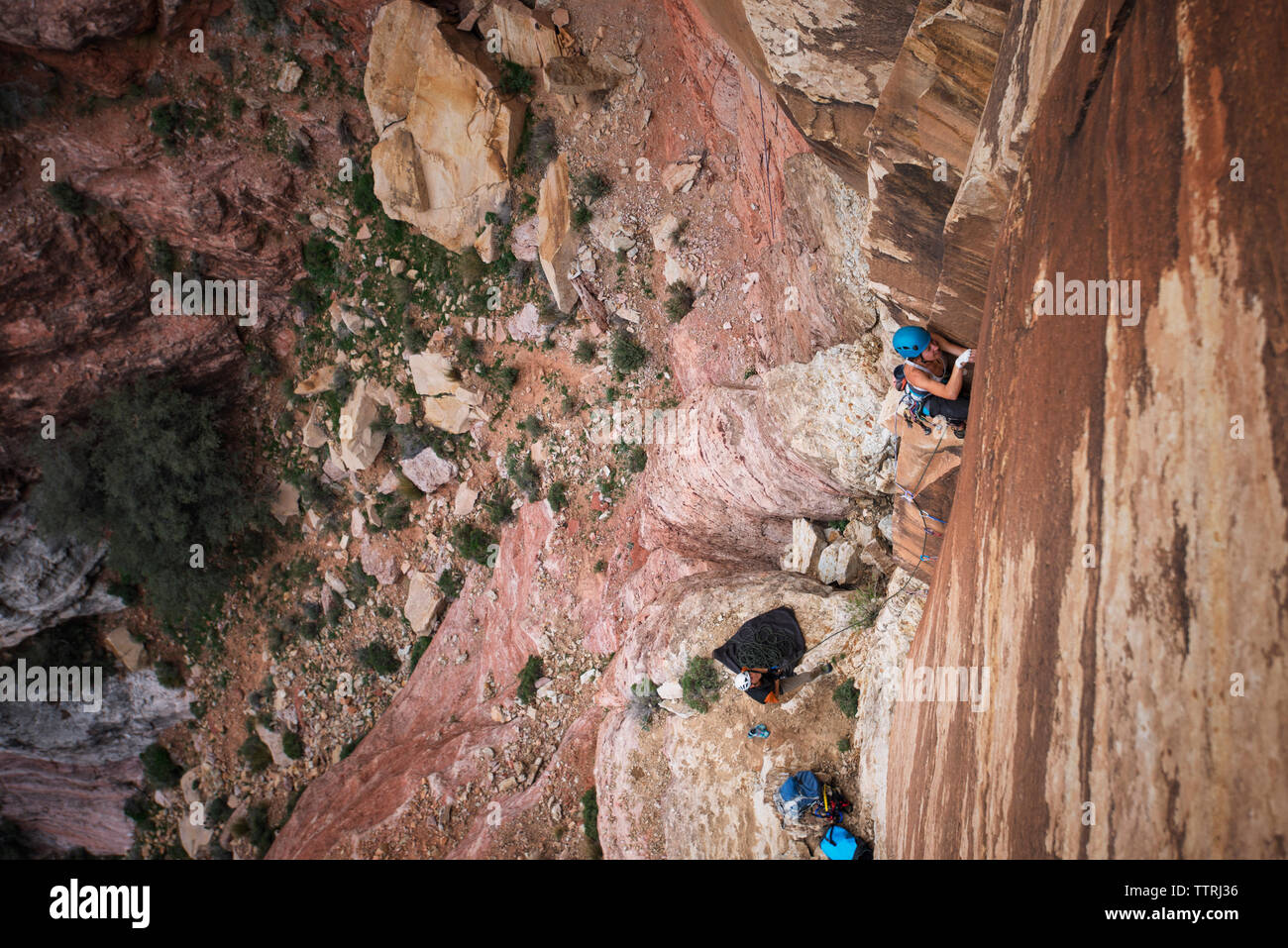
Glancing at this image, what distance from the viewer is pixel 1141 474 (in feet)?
10.8

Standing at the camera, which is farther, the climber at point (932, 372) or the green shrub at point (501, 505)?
the green shrub at point (501, 505)

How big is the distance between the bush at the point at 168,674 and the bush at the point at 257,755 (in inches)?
88.4

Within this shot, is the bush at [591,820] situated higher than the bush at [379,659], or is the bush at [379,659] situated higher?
the bush at [379,659]

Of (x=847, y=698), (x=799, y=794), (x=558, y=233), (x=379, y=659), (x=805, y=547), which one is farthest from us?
(x=379, y=659)

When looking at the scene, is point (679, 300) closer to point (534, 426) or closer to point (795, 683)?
point (534, 426)

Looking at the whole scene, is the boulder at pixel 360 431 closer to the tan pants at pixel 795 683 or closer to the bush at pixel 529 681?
the bush at pixel 529 681

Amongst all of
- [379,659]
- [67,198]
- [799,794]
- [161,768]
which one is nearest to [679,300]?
[799,794]

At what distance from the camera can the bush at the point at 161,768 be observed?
16.2 m

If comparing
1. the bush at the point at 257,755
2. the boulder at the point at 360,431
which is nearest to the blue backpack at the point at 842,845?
the boulder at the point at 360,431

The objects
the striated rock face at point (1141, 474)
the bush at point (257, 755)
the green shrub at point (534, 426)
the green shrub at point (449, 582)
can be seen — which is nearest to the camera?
the striated rock face at point (1141, 474)

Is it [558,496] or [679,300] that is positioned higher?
[679,300]

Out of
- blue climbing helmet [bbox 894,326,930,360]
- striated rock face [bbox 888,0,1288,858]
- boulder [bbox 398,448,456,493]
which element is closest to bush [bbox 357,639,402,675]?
boulder [bbox 398,448,456,493]

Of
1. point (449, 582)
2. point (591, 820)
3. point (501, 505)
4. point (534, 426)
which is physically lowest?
point (591, 820)

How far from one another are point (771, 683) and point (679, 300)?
240 inches
